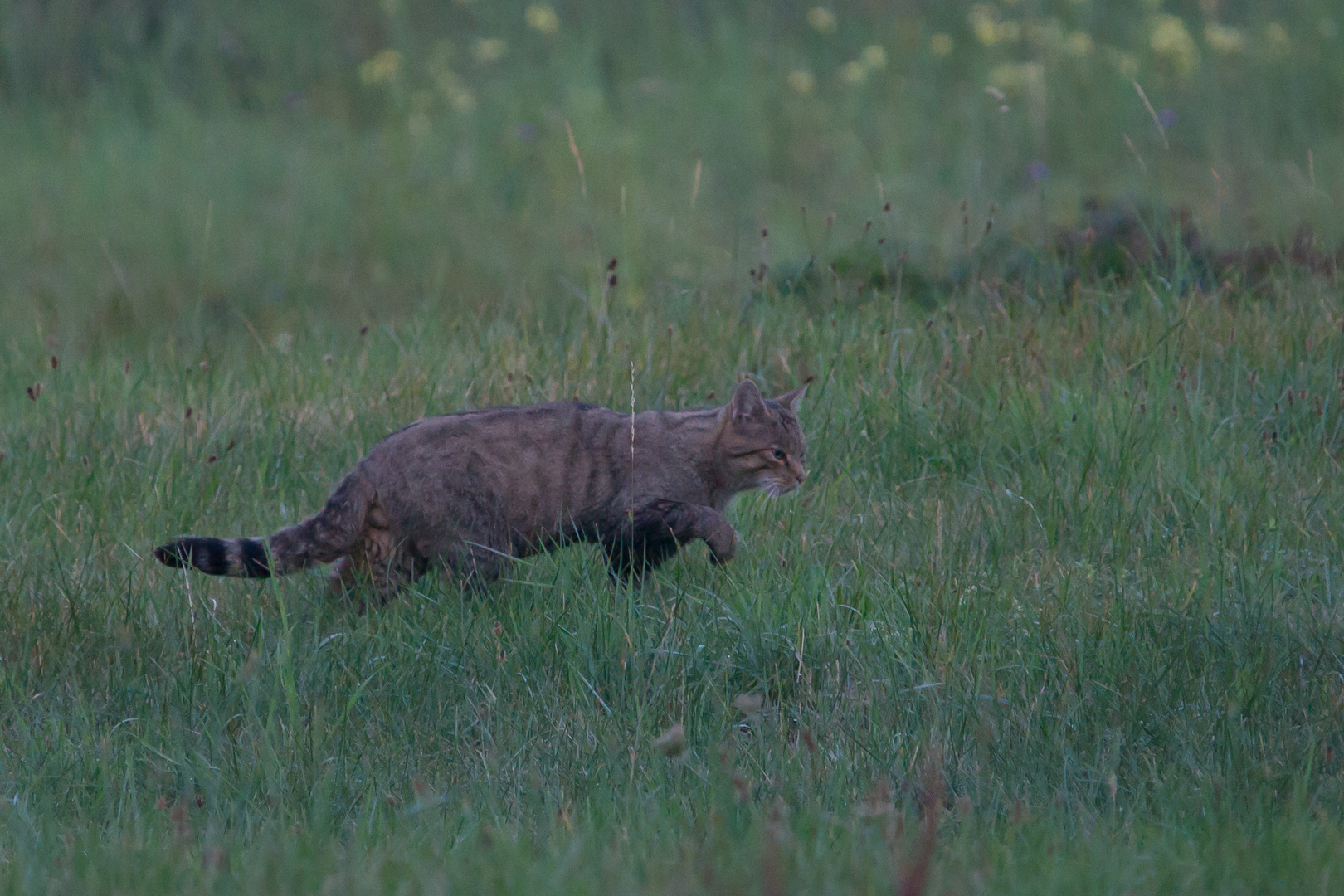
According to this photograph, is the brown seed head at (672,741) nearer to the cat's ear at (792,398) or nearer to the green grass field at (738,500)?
the green grass field at (738,500)

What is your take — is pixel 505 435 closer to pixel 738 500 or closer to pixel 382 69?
pixel 738 500

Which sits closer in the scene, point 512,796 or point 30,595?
point 512,796

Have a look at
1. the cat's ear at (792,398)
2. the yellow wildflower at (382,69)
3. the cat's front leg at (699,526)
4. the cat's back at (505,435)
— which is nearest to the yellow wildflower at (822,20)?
the yellow wildflower at (382,69)

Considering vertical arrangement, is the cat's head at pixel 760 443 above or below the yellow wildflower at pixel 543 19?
below

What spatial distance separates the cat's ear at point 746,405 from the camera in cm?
492

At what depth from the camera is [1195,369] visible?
5895 millimetres

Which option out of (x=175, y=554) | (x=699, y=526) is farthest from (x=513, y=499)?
(x=175, y=554)

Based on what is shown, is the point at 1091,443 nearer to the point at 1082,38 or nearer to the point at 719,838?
the point at 719,838

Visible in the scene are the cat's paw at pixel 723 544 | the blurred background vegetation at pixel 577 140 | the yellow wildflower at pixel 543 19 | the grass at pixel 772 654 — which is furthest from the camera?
the yellow wildflower at pixel 543 19

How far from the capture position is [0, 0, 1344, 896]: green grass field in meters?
3.03

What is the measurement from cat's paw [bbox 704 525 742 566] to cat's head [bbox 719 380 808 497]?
507 mm

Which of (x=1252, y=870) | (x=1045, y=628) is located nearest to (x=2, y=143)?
(x=1045, y=628)

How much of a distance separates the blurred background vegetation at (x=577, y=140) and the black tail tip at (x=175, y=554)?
3280mm

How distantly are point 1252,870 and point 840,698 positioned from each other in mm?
1296
